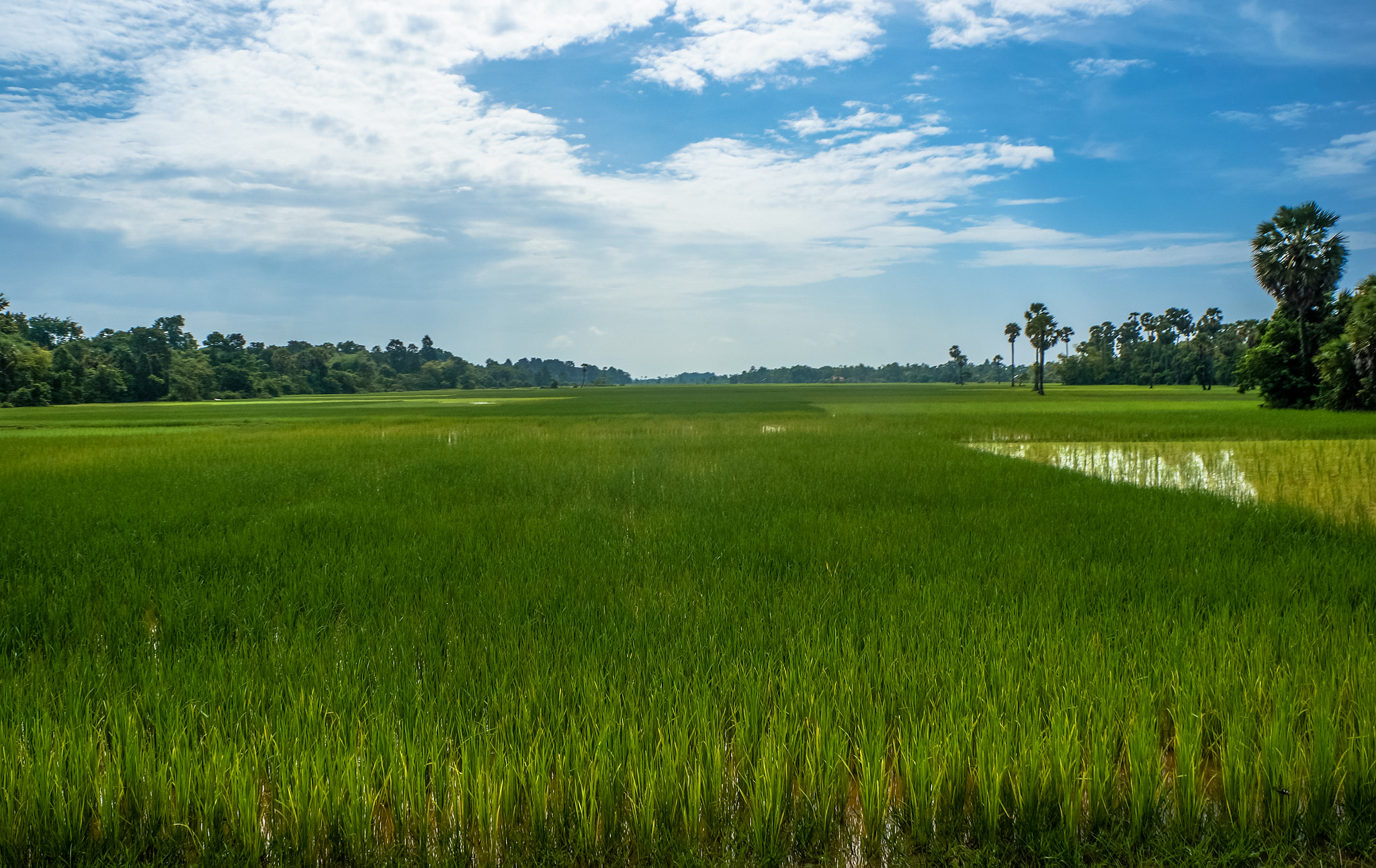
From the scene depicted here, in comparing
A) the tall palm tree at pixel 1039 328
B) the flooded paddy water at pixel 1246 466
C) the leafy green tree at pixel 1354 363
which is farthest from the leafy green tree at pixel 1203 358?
the flooded paddy water at pixel 1246 466

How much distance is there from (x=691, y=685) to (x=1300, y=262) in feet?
175

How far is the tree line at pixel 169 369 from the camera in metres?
69.4

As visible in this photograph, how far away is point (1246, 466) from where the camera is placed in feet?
50.2

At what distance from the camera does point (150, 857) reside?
2.94m

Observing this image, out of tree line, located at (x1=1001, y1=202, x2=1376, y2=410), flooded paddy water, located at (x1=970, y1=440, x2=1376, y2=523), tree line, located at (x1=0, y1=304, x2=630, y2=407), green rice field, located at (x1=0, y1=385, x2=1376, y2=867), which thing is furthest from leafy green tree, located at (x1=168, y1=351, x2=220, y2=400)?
tree line, located at (x1=1001, y1=202, x2=1376, y2=410)

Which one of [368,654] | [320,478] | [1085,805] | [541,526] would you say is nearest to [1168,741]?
[1085,805]

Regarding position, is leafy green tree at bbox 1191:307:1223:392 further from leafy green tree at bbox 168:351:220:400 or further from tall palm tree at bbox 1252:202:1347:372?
leafy green tree at bbox 168:351:220:400

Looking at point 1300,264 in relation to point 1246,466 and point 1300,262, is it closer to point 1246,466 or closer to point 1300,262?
point 1300,262

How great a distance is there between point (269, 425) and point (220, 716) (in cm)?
3425

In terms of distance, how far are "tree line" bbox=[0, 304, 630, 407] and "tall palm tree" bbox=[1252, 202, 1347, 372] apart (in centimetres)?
10031

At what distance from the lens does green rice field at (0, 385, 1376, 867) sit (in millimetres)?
2955

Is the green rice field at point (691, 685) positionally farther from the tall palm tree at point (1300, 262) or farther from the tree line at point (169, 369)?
the tree line at point (169, 369)

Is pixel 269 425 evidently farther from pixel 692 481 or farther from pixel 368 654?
pixel 368 654

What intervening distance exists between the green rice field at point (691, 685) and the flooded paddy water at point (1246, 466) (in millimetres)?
1467
